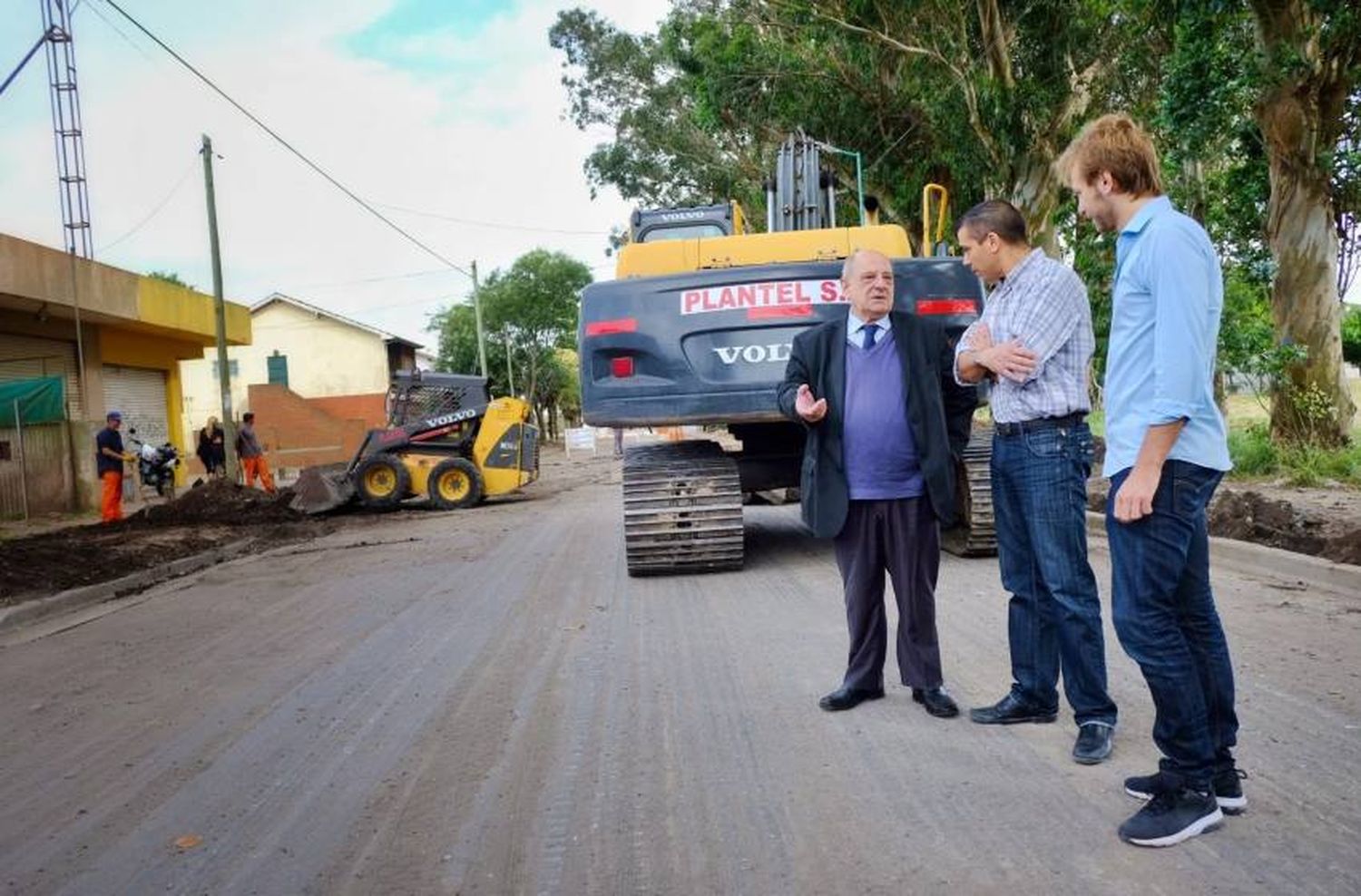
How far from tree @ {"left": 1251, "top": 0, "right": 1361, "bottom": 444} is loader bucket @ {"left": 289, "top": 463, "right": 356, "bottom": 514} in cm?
1303

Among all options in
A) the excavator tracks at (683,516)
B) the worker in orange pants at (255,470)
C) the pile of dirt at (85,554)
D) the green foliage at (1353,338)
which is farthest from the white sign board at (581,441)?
the excavator tracks at (683,516)

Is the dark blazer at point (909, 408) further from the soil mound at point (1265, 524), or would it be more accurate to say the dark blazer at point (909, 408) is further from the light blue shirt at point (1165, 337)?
the soil mound at point (1265, 524)

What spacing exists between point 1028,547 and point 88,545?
1221 centimetres

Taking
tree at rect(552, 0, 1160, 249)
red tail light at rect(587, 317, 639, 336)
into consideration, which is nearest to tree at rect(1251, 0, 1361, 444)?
tree at rect(552, 0, 1160, 249)

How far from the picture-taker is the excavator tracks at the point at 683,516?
8273mm

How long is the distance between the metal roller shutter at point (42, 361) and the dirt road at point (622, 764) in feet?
48.6

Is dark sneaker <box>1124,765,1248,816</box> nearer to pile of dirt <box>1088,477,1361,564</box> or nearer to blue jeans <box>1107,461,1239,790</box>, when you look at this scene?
blue jeans <box>1107,461,1239,790</box>

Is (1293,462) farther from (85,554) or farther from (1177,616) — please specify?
(85,554)

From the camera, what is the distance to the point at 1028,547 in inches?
163

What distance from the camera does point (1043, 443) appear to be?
3988 millimetres

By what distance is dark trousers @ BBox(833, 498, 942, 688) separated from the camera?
14.9ft

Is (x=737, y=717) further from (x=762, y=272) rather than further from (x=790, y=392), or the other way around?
(x=762, y=272)

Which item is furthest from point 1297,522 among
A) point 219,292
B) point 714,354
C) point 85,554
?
point 219,292

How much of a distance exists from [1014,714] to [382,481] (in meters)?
15.0
